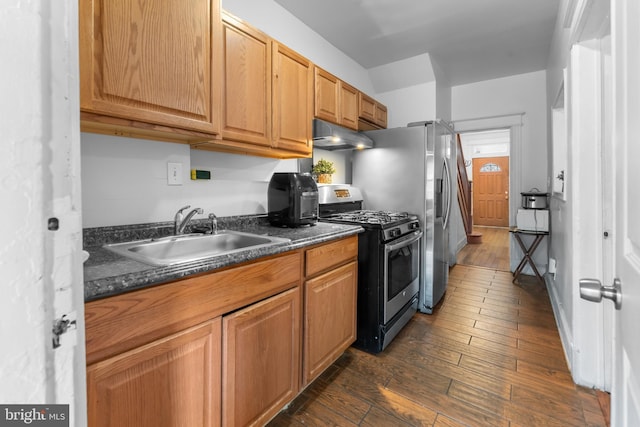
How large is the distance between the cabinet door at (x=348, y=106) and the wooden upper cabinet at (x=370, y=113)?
11 cm

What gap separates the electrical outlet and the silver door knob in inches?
68.1

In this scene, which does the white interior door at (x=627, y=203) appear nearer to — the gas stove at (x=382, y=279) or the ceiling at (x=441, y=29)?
the gas stove at (x=382, y=279)

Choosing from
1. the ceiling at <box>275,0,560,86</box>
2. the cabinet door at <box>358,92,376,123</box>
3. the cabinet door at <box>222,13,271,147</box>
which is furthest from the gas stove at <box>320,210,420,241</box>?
the ceiling at <box>275,0,560,86</box>

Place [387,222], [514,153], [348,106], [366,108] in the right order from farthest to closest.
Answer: [514,153]
[366,108]
[348,106]
[387,222]

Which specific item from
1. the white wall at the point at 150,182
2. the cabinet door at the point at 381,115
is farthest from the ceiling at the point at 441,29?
the white wall at the point at 150,182

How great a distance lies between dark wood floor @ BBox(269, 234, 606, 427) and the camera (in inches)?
58.2

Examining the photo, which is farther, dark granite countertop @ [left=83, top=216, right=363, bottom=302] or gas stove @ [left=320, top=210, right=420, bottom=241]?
gas stove @ [left=320, top=210, right=420, bottom=241]

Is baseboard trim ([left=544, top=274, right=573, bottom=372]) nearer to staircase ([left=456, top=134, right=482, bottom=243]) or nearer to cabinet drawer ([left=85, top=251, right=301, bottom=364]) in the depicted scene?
cabinet drawer ([left=85, top=251, right=301, bottom=364])

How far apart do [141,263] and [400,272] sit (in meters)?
1.80

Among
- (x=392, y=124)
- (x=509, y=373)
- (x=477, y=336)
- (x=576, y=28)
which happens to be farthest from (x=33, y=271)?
(x=392, y=124)

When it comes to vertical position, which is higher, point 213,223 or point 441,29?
point 441,29

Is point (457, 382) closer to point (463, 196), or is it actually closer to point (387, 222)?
point (387, 222)

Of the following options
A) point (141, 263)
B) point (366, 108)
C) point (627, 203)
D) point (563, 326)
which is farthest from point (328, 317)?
point (366, 108)

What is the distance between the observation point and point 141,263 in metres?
1.02
